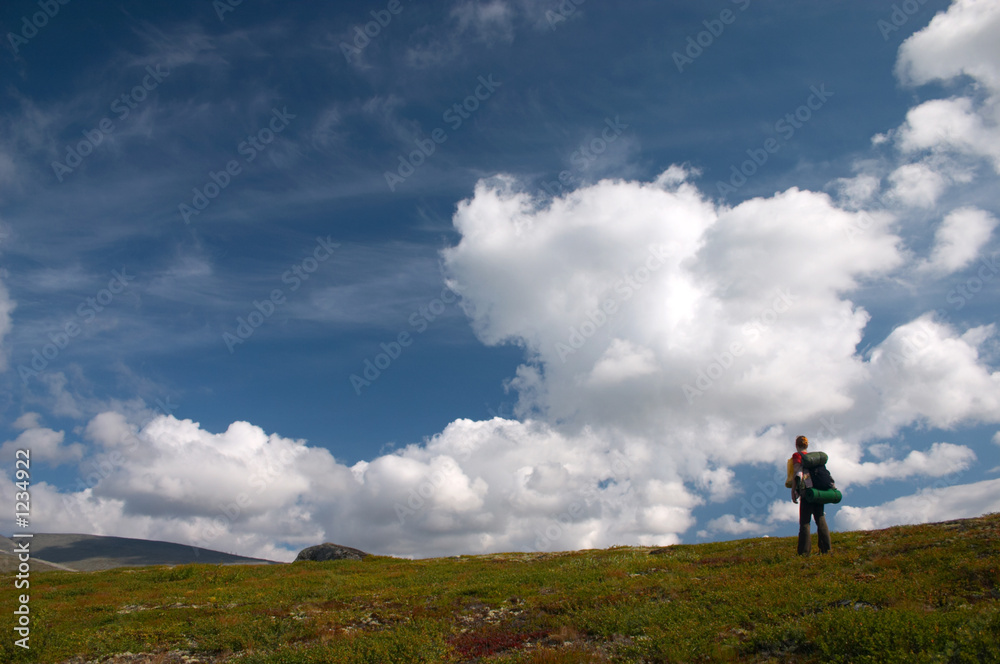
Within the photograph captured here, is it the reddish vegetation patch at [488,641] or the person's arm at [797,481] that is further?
the person's arm at [797,481]

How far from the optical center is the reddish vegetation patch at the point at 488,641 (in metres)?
12.2

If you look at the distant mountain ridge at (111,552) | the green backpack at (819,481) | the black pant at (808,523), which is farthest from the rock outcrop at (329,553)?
the green backpack at (819,481)

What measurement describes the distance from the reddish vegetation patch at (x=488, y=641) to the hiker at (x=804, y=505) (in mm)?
11012

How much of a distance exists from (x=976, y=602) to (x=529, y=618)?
10014 mm

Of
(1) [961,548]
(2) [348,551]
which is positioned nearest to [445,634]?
(1) [961,548]

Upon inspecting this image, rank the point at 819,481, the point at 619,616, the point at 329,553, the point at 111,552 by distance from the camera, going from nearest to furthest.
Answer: the point at 619,616 < the point at 819,481 < the point at 329,553 < the point at 111,552

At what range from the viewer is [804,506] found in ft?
61.9

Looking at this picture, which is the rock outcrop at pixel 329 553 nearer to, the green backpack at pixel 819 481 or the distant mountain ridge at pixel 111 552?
the distant mountain ridge at pixel 111 552

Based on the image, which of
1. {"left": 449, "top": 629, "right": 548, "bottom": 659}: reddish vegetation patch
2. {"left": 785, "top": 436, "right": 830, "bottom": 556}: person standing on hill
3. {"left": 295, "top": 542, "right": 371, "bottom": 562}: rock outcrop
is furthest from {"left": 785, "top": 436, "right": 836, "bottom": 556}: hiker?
{"left": 295, "top": 542, "right": 371, "bottom": 562}: rock outcrop

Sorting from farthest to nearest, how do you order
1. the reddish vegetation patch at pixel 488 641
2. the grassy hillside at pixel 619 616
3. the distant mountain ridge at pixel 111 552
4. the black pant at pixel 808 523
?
the distant mountain ridge at pixel 111 552, the black pant at pixel 808 523, the reddish vegetation patch at pixel 488 641, the grassy hillside at pixel 619 616

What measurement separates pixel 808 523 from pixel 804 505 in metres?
0.75

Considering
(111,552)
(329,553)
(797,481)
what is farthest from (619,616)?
(111,552)

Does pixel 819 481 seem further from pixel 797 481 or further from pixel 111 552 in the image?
pixel 111 552

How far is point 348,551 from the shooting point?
4584cm
